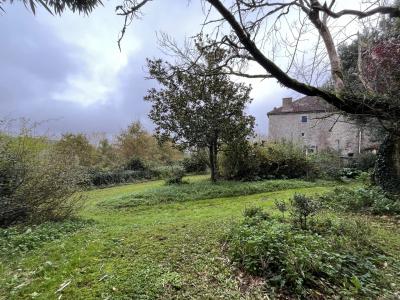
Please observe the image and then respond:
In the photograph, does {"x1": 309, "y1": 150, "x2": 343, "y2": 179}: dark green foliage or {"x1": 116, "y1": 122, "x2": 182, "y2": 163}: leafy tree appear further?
{"x1": 116, "y1": 122, "x2": 182, "y2": 163}: leafy tree

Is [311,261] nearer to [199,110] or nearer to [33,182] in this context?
[33,182]

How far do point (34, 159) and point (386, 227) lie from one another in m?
6.80

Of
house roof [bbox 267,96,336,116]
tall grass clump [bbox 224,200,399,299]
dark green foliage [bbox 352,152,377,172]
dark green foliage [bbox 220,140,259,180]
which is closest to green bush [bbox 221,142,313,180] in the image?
dark green foliage [bbox 220,140,259,180]

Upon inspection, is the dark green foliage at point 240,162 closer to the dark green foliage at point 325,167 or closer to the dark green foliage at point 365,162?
the dark green foliage at point 325,167

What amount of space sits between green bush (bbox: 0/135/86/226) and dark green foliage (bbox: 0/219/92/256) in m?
0.47

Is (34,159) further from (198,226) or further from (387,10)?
(387,10)

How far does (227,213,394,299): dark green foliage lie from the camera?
9.04 feet

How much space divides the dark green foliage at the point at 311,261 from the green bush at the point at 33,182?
13.1 feet

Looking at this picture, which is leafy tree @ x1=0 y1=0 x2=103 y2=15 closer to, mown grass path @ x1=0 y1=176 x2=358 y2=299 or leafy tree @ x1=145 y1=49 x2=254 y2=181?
mown grass path @ x1=0 y1=176 x2=358 y2=299

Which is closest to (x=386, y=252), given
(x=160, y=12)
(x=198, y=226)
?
(x=198, y=226)

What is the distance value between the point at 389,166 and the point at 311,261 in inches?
240

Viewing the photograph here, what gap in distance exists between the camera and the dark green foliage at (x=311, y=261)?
2.76 meters

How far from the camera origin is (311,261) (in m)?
2.93

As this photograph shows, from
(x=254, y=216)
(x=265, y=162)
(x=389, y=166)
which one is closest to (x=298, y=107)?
(x=265, y=162)
